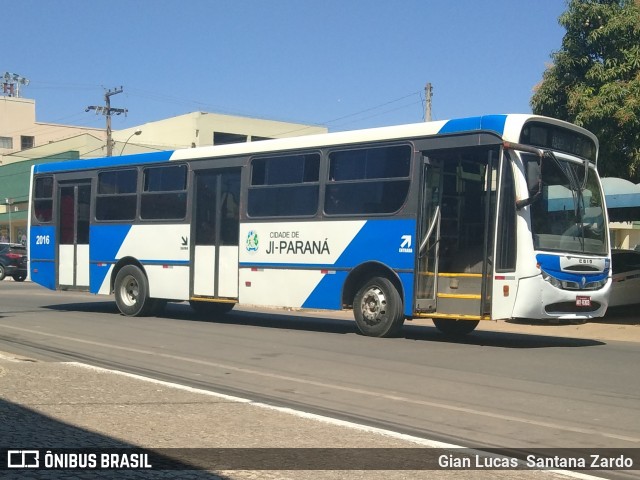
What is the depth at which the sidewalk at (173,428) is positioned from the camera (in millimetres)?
5148

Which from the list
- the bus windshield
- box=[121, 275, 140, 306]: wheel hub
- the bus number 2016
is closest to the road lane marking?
the bus windshield

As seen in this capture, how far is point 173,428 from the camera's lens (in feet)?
20.6

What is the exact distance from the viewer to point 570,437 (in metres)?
6.38

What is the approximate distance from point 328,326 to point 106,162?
6.37 metres

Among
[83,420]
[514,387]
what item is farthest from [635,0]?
[83,420]

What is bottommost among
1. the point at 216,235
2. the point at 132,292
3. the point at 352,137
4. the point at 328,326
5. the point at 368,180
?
the point at 328,326

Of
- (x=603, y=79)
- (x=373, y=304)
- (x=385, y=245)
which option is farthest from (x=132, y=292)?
(x=603, y=79)

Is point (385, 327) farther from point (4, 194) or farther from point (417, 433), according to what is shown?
point (4, 194)

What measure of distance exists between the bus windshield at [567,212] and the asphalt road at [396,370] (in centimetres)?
167

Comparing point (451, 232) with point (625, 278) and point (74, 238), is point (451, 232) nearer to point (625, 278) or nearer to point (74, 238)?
point (625, 278)

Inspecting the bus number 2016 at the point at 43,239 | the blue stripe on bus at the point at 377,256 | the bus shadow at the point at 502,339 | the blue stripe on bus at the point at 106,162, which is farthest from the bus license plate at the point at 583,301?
the bus number 2016 at the point at 43,239

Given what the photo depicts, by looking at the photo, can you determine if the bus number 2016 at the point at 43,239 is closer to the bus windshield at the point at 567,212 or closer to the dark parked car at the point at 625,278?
the bus windshield at the point at 567,212

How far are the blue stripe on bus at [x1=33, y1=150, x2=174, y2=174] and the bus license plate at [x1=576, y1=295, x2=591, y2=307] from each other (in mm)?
8885

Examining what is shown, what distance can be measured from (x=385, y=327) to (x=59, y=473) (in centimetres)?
828
